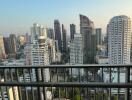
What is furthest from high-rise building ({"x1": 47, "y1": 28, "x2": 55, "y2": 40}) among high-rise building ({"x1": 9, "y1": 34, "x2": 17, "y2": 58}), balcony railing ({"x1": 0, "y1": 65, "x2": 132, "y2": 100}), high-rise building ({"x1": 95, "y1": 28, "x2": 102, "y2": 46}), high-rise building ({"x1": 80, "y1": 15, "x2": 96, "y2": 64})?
balcony railing ({"x1": 0, "y1": 65, "x2": 132, "y2": 100})

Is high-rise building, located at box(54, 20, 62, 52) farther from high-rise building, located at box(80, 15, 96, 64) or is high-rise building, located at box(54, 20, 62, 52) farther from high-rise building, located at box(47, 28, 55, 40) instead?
high-rise building, located at box(80, 15, 96, 64)

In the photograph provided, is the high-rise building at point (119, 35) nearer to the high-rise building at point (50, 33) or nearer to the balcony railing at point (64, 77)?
the high-rise building at point (50, 33)

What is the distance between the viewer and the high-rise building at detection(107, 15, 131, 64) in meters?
14.0

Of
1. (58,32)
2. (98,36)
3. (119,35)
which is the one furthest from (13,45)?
(119,35)

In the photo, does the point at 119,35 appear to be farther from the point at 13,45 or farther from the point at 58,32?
the point at 13,45

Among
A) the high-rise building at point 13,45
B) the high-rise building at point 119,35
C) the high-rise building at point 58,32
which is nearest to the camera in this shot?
the high-rise building at point 119,35

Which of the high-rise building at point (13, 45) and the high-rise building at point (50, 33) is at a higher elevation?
the high-rise building at point (50, 33)

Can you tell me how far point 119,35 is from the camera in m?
15.3

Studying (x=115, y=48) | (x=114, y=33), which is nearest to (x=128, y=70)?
(x=115, y=48)

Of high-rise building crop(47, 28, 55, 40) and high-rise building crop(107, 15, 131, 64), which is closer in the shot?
high-rise building crop(107, 15, 131, 64)

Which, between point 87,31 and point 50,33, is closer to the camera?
point 87,31

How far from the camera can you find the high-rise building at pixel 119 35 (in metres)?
14.0

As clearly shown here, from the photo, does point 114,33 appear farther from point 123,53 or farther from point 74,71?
point 74,71

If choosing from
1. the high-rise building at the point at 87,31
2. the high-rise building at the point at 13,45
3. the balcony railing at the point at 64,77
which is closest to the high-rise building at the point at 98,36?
the high-rise building at the point at 87,31
